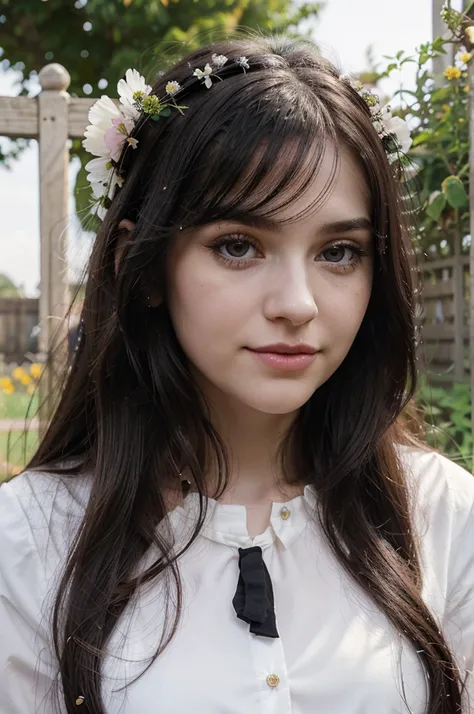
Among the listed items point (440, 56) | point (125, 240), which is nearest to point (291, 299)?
point (125, 240)

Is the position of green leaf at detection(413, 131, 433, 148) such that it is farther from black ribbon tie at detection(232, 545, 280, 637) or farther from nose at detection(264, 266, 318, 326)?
black ribbon tie at detection(232, 545, 280, 637)

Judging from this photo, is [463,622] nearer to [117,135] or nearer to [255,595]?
[255,595]

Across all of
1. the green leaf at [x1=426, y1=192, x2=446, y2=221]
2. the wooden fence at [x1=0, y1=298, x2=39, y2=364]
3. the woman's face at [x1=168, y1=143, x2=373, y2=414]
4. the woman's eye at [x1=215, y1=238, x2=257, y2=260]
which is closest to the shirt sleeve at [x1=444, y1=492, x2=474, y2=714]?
the woman's face at [x1=168, y1=143, x2=373, y2=414]

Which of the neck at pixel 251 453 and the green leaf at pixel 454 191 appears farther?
the green leaf at pixel 454 191

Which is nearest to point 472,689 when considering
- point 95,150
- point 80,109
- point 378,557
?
point 378,557

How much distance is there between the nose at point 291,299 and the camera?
1091 millimetres

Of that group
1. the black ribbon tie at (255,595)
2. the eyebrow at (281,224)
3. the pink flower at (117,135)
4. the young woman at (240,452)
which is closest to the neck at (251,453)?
the young woman at (240,452)

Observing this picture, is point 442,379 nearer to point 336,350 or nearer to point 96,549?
point 336,350

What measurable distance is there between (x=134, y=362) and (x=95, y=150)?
402mm

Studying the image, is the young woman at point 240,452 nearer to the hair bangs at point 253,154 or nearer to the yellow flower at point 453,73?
the hair bangs at point 253,154

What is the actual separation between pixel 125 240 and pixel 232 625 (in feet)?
2.12

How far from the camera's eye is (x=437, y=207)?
2.16 meters

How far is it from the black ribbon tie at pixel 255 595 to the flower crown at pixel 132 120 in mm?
670

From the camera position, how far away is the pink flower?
131 cm
